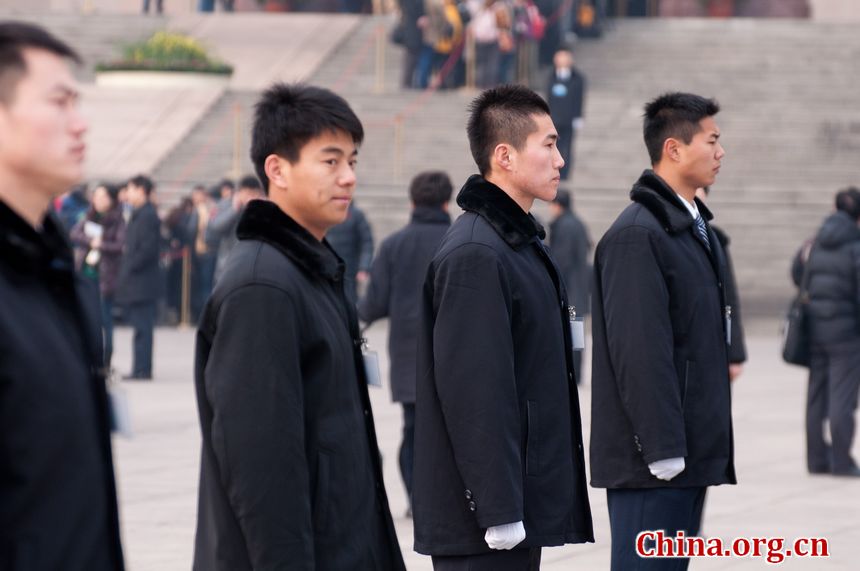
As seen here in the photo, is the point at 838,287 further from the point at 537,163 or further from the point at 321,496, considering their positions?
the point at 321,496

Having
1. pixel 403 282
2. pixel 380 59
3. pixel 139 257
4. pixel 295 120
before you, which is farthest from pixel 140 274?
pixel 380 59

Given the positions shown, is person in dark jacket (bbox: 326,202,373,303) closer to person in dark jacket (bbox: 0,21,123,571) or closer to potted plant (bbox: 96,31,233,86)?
person in dark jacket (bbox: 0,21,123,571)

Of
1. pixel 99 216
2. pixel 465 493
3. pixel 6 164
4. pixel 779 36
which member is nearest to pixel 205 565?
pixel 465 493

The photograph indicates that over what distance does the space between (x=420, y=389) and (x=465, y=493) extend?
34cm

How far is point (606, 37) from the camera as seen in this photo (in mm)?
31500

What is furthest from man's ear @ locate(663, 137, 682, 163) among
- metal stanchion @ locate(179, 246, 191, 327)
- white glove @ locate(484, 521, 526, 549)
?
metal stanchion @ locate(179, 246, 191, 327)

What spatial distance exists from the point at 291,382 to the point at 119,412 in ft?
2.30

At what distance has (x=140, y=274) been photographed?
625 inches

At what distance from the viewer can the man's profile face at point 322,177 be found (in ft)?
13.1

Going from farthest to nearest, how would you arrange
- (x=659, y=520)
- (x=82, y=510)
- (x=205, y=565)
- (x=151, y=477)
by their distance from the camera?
(x=151, y=477)
(x=659, y=520)
(x=205, y=565)
(x=82, y=510)

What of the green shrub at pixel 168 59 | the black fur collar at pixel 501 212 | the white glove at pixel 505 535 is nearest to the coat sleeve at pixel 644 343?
the black fur collar at pixel 501 212

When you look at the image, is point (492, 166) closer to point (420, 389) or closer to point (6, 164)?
point (420, 389)

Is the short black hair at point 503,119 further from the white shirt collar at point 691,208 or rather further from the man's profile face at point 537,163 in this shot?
the white shirt collar at point 691,208

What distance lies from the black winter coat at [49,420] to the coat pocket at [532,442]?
1.89m
